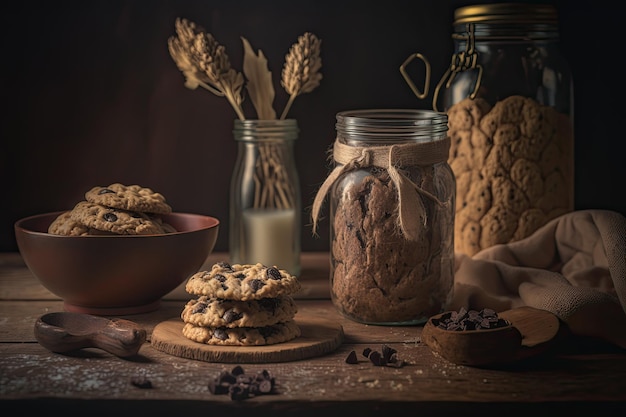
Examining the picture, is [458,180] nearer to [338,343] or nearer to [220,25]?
[338,343]

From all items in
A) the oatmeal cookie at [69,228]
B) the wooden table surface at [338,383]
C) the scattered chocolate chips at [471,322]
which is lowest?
the wooden table surface at [338,383]

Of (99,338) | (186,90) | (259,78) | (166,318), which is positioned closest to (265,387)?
(99,338)

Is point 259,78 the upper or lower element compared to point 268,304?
upper

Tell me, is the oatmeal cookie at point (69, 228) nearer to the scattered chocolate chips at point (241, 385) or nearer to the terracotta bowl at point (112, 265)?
the terracotta bowl at point (112, 265)

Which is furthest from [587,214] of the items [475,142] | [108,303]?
[108,303]

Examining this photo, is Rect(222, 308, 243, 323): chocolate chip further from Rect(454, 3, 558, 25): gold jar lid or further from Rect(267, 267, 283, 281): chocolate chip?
Rect(454, 3, 558, 25): gold jar lid

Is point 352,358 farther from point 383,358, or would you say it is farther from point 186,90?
point 186,90

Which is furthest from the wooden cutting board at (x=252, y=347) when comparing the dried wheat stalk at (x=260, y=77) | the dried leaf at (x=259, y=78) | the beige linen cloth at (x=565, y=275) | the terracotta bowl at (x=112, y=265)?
the dried leaf at (x=259, y=78)
